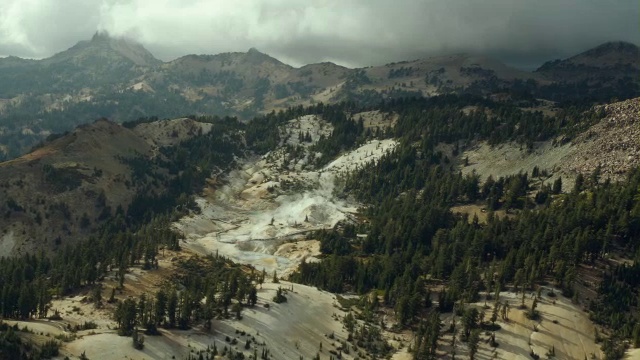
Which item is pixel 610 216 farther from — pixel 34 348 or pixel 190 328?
pixel 34 348

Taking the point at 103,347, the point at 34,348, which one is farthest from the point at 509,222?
the point at 34,348

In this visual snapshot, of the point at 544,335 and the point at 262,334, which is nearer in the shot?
the point at 262,334

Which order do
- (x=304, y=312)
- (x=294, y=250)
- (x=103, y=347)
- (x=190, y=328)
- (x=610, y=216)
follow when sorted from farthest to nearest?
(x=294, y=250) → (x=610, y=216) → (x=304, y=312) → (x=190, y=328) → (x=103, y=347)

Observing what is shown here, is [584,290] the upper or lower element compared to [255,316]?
upper

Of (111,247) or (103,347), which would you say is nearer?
(103,347)

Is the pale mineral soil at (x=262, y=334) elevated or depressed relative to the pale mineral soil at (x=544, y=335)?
depressed

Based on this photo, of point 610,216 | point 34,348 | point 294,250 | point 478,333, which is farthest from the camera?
point 294,250

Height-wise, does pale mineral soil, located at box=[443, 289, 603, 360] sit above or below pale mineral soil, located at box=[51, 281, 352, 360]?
above

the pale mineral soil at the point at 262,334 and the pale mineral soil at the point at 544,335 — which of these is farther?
the pale mineral soil at the point at 544,335

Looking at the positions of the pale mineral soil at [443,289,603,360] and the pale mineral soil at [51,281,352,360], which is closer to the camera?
the pale mineral soil at [51,281,352,360]

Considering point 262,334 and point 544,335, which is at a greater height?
point 544,335

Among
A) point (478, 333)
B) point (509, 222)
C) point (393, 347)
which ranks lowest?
point (393, 347)
